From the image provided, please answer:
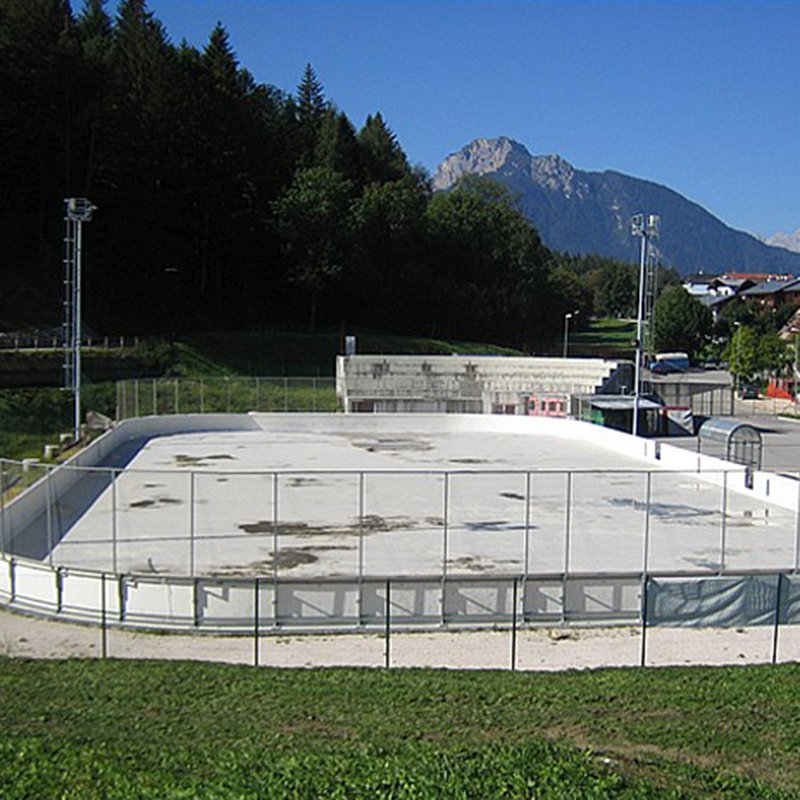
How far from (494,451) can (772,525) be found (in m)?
17.3

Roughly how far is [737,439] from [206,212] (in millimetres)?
53283

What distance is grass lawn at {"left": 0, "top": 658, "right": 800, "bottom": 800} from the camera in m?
9.03

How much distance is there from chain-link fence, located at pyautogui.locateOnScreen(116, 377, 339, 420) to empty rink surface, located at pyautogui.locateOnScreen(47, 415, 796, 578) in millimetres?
8505

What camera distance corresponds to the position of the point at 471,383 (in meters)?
64.0

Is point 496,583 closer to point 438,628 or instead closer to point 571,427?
point 438,628

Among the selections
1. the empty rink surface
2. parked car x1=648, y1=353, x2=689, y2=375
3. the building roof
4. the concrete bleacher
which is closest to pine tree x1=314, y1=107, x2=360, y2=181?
the concrete bleacher

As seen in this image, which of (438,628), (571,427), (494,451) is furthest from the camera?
(571,427)

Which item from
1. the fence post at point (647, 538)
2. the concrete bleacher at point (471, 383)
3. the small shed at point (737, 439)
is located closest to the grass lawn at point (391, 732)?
the fence post at point (647, 538)

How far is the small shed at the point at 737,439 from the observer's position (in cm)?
3794

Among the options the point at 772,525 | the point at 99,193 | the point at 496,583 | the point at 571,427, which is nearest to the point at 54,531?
the point at 496,583

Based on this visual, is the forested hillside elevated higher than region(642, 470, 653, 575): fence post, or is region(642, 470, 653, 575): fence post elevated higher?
the forested hillside

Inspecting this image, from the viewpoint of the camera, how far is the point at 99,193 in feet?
245

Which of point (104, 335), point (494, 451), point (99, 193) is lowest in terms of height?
point (494, 451)

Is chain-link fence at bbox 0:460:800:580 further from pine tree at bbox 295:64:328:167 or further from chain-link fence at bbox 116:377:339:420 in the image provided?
pine tree at bbox 295:64:328:167
